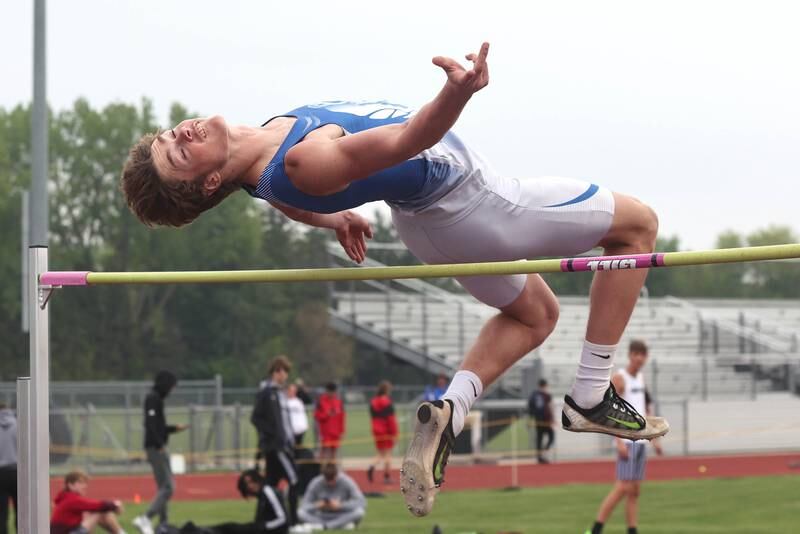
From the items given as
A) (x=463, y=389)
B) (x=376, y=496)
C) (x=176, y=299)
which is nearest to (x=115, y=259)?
(x=176, y=299)

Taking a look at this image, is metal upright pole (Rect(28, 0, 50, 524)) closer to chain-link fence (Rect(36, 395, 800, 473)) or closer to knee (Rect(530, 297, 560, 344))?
knee (Rect(530, 297, 560, 344))

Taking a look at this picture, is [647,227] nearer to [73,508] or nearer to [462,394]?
[462,394]

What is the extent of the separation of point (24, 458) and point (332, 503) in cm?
712

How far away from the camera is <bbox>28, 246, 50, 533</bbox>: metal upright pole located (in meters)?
4.43

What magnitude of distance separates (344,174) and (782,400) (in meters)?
19.5

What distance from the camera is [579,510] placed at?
12.6 metres

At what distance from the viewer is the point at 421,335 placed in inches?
1005

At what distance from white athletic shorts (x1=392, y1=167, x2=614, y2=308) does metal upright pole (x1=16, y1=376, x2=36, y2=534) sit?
1378mm

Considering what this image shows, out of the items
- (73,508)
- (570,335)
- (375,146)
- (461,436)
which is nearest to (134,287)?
(570,335)

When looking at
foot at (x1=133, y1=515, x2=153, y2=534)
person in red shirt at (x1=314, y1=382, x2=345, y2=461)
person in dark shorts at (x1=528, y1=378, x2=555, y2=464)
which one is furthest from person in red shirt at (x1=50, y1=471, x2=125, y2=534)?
person in dark shorts at (x1=528, y1=378, x2=555, y2=464)

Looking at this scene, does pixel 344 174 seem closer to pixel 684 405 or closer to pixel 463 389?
pixel 463 389

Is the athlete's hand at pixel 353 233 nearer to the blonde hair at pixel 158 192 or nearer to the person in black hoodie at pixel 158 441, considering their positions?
the blonde hair at pixel 158 192

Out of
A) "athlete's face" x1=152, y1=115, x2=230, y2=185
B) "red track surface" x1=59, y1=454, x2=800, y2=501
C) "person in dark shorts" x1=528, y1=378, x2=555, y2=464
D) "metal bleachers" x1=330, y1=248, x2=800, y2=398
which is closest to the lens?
"athlete's face" x1=152, y1=115, x2=230, y2=185

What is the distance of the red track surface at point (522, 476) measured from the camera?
51.0ft
